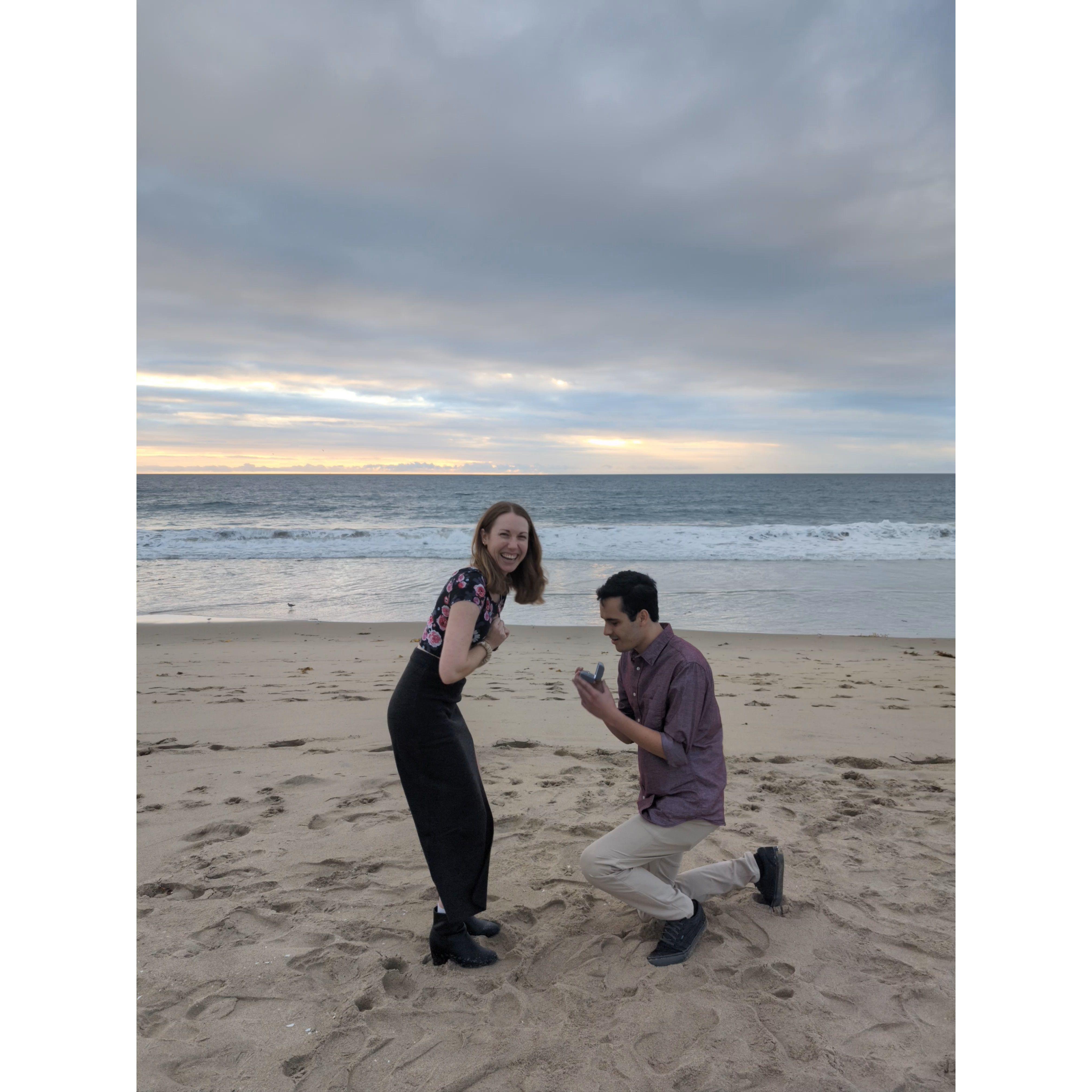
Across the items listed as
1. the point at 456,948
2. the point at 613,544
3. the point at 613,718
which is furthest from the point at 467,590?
the point at 613,544

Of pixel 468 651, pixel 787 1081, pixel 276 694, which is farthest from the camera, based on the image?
pixel 276 694

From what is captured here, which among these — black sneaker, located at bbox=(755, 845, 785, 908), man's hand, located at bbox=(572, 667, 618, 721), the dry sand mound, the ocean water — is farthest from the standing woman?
the ocean water

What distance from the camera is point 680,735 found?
2.85m

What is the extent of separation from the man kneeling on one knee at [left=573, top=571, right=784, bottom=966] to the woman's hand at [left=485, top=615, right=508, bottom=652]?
0.35 m

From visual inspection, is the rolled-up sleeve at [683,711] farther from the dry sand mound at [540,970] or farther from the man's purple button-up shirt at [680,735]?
the dry sand mound at [540,970]

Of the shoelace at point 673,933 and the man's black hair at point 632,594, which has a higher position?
the man's black hair at point 632,594

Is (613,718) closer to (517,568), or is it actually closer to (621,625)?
(621,625)

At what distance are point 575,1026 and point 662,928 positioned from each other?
0.71 metres

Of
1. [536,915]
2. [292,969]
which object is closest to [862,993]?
[536,915]

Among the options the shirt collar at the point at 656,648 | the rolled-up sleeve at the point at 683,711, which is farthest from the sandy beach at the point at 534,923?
the shirt collar at the point at 656,648

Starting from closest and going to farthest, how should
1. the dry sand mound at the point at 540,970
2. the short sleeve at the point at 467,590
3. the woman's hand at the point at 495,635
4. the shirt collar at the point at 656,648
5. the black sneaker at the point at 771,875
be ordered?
the dry sand mound at the point at 540,970 < the short sleeve at the point at 467,590 < the woman's hand at the point at 495,635 < the shirt collar at the point at 656,648 < the black sneaker at the point at 771,875

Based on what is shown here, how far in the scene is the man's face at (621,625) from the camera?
287 centimetres

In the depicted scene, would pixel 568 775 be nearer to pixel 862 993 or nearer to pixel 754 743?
pixel 754 743

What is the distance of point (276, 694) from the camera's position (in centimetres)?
700
